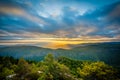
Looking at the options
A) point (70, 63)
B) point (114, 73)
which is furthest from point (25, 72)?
point (70, 63)

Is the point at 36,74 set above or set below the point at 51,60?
below

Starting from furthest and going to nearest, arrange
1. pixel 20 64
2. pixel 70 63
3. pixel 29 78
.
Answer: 1. pixel 70 63
2. pixel 20 64
3. pixel 29 78

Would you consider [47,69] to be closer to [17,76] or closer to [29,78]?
[29,78]

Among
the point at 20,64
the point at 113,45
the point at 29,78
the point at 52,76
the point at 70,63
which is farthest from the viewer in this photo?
the point at 113,45

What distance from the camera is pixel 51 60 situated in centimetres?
2892

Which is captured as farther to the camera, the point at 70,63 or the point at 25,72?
the point at 70,63

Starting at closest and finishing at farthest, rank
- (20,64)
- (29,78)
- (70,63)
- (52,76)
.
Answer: (52,76) < (29,78) < (20,64) < (70,63)

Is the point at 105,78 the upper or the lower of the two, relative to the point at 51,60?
lower

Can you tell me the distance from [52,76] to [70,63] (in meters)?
32.6

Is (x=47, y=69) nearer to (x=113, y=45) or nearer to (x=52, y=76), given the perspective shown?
(x=52, y=76)

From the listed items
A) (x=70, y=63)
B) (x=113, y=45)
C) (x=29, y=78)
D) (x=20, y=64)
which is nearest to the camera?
(x=29, y=78)

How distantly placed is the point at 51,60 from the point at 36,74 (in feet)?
16.6

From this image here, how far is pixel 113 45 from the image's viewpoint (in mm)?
178500

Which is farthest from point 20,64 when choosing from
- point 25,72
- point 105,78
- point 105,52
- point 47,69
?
point 105,52
